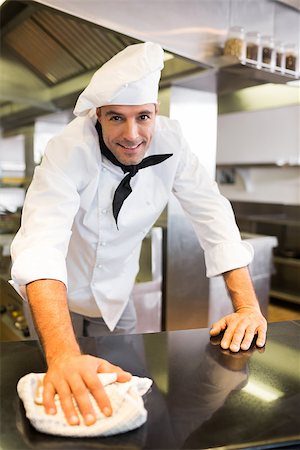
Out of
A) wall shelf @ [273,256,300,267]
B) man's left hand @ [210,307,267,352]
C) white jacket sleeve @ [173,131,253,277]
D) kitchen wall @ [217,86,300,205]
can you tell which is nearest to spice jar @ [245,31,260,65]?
white jacket sleeve @ [173,131,253,277]

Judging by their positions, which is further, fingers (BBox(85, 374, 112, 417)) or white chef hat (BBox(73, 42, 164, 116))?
Result: white chef hat (BBox(73, 42, 164, 116))

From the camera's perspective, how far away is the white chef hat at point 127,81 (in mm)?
1030

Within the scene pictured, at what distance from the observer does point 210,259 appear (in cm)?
123

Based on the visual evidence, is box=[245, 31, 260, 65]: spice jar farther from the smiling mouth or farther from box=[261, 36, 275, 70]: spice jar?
the smiling mouth

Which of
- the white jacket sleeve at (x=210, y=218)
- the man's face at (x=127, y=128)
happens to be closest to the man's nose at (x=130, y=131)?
the man's face at (x=127, y=128)

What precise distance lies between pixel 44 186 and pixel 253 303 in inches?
22.9

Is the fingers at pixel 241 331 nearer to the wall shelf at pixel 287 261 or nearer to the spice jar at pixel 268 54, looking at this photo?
the spice jar at pixel 268 54

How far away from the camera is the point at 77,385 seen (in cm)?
61

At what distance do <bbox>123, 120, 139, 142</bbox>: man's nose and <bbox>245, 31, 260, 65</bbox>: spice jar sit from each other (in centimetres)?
92

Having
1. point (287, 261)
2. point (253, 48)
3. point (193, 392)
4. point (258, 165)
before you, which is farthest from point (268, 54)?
point (258, 165)

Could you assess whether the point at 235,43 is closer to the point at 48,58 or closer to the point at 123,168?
the point at 123,168

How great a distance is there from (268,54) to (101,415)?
1.66 metres

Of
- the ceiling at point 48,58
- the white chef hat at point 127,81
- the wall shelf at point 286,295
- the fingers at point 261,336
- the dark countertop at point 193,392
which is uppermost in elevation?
the ceiling at point 48,58

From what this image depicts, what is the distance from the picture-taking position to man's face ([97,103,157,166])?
3.46 feet
